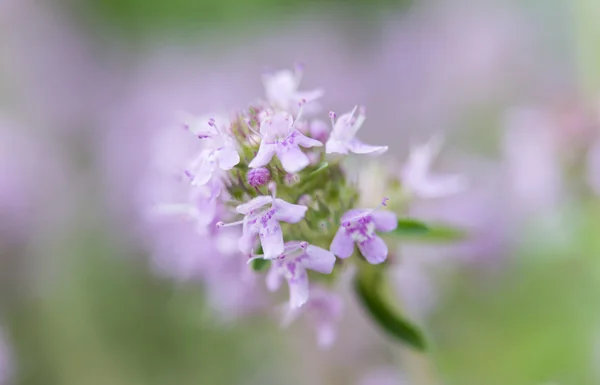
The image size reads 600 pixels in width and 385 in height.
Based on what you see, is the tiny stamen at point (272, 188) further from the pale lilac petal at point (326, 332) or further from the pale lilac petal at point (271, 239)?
the pale lilac petal at point (326, 332)

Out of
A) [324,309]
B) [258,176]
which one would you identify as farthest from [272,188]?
[324,309]

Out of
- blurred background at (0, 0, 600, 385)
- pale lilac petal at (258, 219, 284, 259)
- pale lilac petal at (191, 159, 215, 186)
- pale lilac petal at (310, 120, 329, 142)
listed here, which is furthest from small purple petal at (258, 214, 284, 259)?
blurred background at (0, 0, 600, 385)

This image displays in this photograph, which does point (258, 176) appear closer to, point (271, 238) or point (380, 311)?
point (271, 238)

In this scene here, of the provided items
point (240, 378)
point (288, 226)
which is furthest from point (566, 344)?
point (288, 226)

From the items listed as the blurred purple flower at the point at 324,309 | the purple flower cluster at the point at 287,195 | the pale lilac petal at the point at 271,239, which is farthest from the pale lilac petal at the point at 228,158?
the blurred purple flower at the point at 324,309

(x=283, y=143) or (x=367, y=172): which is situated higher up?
(x=283, y=143)

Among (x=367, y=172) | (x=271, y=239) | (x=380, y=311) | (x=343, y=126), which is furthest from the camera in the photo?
(x=367, y=172)
